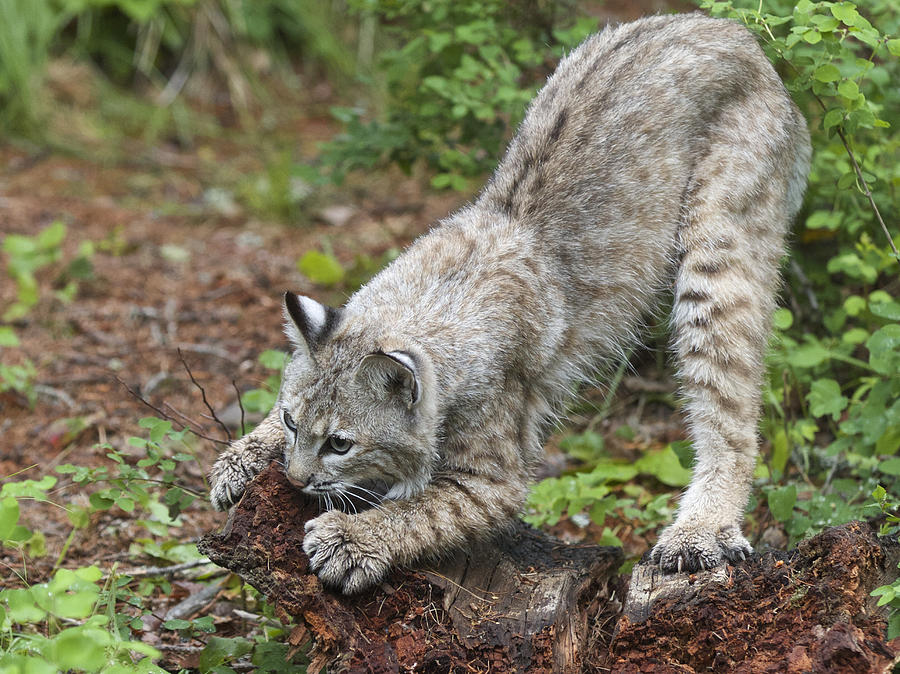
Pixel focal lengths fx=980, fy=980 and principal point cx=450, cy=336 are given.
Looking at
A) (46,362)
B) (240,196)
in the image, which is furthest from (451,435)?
(240,196)

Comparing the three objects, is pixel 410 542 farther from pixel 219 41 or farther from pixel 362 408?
pixel 219 41

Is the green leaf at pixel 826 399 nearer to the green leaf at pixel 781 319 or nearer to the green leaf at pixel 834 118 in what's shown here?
the green leaf at pixel 781 319

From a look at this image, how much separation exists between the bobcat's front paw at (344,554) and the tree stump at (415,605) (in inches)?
1.7

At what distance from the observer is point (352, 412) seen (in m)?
3.93

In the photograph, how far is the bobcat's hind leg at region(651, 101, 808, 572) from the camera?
4582 millimetres

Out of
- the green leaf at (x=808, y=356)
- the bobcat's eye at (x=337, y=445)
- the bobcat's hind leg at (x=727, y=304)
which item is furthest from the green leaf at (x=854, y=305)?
the bobcat's eye at (x=337, y=445)

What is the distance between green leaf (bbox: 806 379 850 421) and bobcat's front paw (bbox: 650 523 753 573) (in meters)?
0.96

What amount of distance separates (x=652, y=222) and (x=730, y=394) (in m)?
0.91

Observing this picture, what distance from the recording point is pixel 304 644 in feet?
12.4

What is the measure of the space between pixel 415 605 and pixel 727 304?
6.82ft

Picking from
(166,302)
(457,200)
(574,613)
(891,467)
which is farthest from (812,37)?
(457,200)

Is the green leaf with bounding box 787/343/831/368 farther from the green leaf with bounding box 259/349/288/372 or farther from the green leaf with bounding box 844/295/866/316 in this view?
the green leaf with bounding box 259/349/288/372

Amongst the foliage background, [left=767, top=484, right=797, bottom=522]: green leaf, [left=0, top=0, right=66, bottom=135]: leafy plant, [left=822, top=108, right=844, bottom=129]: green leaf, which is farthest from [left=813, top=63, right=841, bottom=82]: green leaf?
[left=0, top=0, right=66, bottom=135]: leafy plant

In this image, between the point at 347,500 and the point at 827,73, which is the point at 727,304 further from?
the point at 347,500
